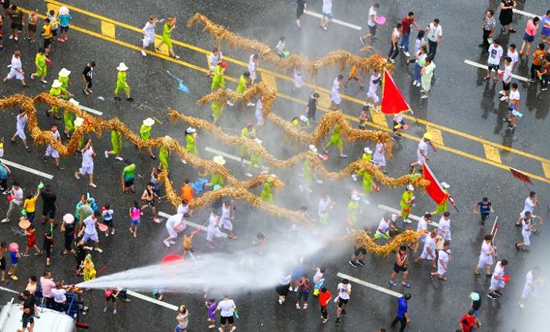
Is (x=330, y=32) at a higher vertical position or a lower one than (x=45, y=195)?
higher

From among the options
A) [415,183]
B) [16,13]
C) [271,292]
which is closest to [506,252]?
[415,183]

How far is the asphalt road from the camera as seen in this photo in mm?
41969

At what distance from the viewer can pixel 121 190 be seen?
4472 cm

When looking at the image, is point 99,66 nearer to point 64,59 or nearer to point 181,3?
point 64,59

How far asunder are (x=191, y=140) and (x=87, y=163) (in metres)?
3.47

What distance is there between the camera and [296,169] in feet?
148

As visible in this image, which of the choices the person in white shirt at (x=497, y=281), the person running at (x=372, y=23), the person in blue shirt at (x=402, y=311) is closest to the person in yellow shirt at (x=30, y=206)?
the person in blue shirt at (x=402, y=311)

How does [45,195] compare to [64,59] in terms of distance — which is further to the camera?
[64,59]

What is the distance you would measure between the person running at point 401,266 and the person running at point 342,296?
70.1 inches

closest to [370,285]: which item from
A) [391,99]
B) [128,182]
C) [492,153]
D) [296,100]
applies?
[391,99]

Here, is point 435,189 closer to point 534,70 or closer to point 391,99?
Answer: point 391,99

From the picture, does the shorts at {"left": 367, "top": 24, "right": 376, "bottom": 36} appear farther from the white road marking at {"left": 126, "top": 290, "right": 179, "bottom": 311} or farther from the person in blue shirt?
the white road marking at {"left": 126, "top": 290, "right": 179, "bottom": 311}

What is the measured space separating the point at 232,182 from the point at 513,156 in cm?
1030

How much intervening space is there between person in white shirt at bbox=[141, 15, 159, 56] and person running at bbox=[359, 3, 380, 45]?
7.81 meters
